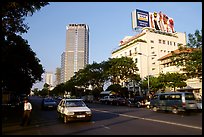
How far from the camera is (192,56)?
3167 centimetres

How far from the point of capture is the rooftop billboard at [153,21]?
225 feet

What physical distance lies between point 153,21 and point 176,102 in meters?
50.2

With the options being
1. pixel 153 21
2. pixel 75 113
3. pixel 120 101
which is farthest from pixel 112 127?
pixel 153 21

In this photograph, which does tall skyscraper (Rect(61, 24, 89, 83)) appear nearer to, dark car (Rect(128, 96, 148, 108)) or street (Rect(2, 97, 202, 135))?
dark car (Rect(128, 96, 148, 108))

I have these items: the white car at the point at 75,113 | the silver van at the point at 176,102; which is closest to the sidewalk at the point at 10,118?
the white car at the point at 75,113

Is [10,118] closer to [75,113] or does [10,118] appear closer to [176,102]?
[75,113]

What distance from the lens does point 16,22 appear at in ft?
58.7

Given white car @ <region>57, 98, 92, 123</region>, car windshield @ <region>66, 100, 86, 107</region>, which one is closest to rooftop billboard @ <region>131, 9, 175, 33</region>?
car windshield @ <region>66, 100, 86, 107</region>

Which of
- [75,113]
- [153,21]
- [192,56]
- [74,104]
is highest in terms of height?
[153,21]

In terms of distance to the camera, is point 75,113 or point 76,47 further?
point 76,47

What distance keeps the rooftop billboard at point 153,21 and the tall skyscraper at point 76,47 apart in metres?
88.1

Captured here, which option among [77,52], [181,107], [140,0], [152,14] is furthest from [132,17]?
[77,52]

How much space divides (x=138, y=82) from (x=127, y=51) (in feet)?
60.6

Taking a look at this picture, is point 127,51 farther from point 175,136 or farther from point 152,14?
point 175,136
